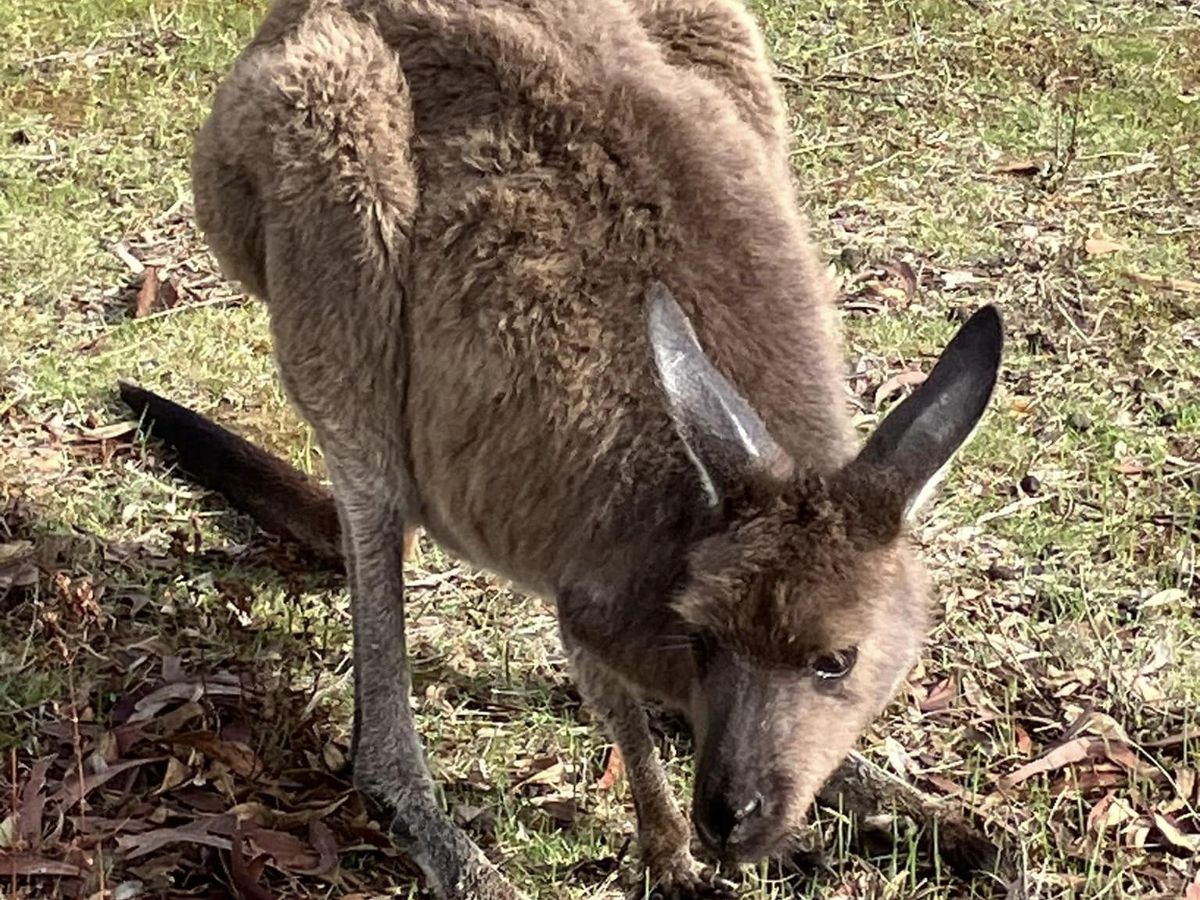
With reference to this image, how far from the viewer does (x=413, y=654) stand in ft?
14.0

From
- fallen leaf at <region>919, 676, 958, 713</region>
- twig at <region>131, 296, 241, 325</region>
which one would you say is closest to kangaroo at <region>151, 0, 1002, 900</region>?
fallen leaf at <region>919, 676, 958, 713</region>

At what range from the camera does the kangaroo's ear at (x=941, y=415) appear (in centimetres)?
285

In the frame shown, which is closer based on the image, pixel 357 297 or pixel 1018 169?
pixel 357 297

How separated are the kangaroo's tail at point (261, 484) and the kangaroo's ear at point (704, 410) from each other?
1.64 m

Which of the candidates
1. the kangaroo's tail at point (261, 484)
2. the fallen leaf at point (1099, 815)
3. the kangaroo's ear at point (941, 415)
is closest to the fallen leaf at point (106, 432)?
the kangaroo's tail at point (261, 484)

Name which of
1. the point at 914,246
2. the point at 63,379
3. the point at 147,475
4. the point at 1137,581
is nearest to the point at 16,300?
the point at 63,379

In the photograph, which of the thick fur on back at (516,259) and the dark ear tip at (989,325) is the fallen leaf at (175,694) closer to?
the thick fur on back at (516,259)

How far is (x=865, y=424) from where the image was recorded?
5051 mm

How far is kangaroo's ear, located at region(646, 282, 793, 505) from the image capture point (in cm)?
286

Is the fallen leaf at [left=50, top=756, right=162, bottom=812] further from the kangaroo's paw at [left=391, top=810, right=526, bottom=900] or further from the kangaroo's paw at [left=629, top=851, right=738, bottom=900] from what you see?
the kangaroo's paw at [left=629, top=851, right=738, bottom=900]

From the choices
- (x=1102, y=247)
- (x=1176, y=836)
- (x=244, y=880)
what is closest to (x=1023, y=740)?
(x=1176, y=836)

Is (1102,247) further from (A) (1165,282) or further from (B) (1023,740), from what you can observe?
(B) (1023,740)

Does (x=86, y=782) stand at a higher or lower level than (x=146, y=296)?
higher

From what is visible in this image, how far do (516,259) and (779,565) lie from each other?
0.93 m
